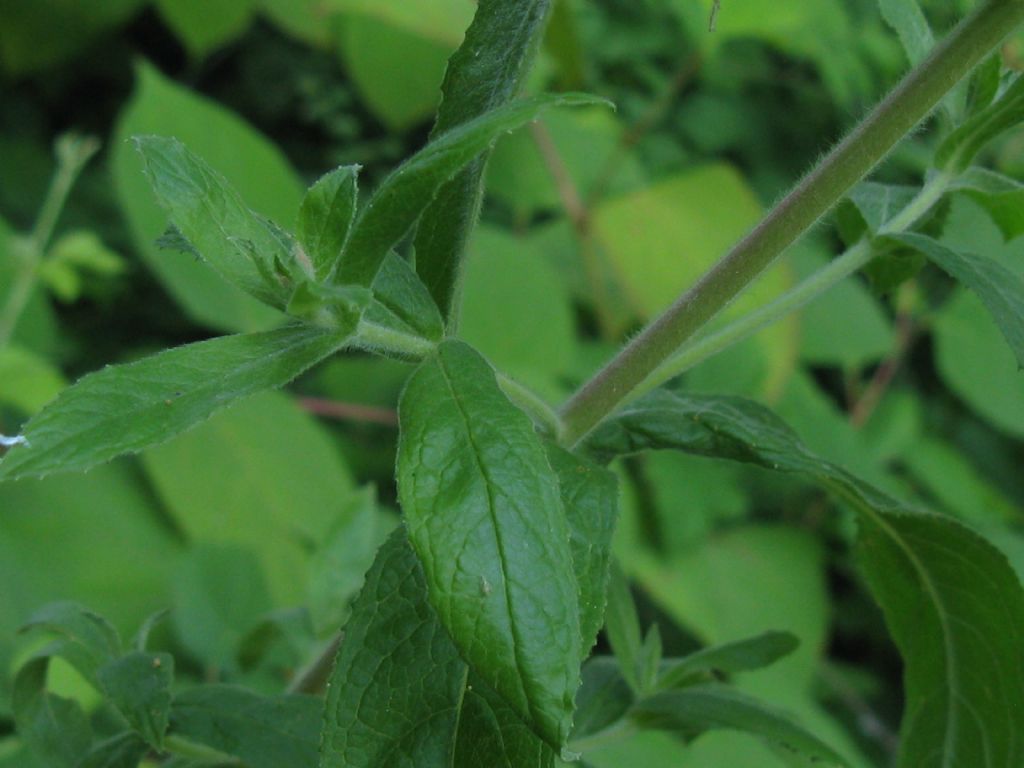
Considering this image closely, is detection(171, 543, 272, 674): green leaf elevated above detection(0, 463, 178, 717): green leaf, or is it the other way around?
detection(171, 543, 272, 674): green leaf

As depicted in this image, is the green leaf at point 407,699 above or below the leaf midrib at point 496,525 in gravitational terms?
below

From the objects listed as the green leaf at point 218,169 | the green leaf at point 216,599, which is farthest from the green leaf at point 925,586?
the green leaf at point 218,169

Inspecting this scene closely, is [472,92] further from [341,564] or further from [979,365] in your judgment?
[979,365]

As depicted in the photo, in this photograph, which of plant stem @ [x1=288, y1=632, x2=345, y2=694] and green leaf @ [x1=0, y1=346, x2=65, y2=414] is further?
green leaf @ [x1=0, y1=346, x2=65, y2=414]

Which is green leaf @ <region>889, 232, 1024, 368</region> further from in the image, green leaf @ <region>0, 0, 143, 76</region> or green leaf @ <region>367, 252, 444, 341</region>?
green leaf @ <region>0, 0, 143, 76</region>

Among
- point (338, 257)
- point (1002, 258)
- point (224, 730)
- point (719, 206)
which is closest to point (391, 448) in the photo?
point (719, 206)

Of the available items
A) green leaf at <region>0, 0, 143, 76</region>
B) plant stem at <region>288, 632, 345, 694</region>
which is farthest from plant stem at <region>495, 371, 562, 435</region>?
green leaf at <region>0, 0, 143, 76</region>

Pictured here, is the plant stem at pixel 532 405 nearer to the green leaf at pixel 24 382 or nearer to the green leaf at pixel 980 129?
the green leaf at pixel 980 129
